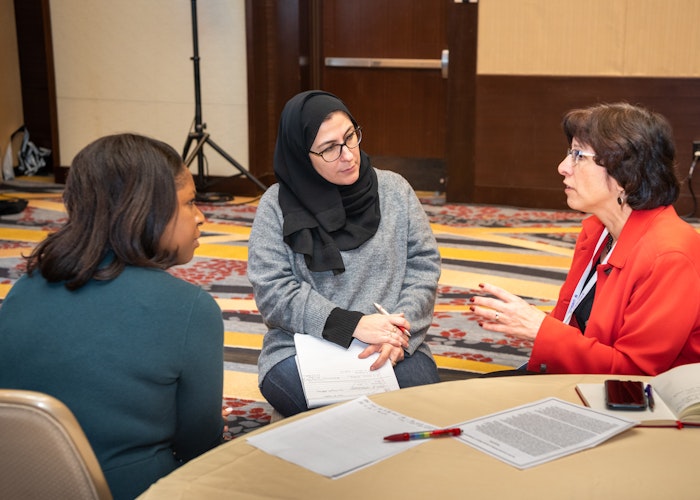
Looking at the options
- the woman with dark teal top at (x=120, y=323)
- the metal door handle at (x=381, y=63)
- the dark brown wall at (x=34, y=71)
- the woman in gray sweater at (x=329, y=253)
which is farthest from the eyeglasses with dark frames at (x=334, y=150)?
the dark brown wall at (x=34, y=71)

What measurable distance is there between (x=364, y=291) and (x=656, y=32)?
4448mm

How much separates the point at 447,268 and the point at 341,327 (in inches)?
105

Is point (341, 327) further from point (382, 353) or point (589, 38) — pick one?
point (589, 38)

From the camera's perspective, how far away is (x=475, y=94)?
→ 6945 millimetres

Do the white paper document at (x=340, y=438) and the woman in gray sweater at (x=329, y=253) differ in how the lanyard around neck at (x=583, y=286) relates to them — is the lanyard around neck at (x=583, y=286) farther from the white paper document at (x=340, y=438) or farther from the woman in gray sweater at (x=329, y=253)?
the white paper document at (x=340, y=438)

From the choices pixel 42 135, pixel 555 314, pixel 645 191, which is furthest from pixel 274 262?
pixel 42 135

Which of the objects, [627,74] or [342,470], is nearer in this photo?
[342,470]

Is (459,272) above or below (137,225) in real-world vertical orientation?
below

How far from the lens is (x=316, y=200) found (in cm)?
288

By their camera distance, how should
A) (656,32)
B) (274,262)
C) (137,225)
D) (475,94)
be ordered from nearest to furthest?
(137,225), (274,262), (656,32), (475,94)

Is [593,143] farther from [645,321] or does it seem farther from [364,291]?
[364,291]

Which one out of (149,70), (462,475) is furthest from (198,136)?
(462,475)

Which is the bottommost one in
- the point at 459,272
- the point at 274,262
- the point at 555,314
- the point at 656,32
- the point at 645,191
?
the point at 459,272

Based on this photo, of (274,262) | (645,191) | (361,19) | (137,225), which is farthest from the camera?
(361,19)
